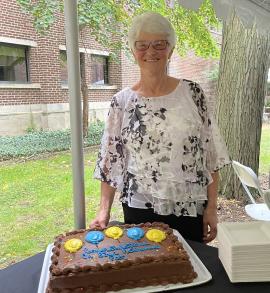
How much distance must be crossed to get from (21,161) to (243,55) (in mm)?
3720

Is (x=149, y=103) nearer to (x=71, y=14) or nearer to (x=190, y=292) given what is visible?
(x=71, y=14)

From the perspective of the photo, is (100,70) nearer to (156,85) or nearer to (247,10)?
Result: (247,10)

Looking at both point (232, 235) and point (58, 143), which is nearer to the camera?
point (232, 235)

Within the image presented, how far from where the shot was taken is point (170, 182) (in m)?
1.19

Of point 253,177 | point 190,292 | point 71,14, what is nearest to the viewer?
point 190,292

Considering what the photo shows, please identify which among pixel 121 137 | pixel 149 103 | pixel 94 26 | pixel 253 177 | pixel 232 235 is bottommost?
pixel 253 177

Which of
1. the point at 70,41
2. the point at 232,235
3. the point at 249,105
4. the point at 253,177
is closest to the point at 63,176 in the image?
the point at 249,105

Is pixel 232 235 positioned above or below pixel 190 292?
above

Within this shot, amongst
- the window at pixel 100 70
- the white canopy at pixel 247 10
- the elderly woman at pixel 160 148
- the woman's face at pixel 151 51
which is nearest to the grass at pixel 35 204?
the elderly woman at pixel 160 148

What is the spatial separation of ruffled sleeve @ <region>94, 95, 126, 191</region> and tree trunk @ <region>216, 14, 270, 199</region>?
97.8 inches

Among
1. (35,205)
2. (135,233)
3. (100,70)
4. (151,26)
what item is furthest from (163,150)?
(100,70)

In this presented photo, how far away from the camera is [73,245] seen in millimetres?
953

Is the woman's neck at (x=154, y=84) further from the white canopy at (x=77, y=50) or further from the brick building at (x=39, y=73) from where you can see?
the brick building at (x=39, y=73)

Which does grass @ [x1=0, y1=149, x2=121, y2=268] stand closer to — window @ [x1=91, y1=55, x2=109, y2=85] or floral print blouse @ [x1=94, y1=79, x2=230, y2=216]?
floral print blouse @ [x1=94, y1=79, x2=230, y2=216]
